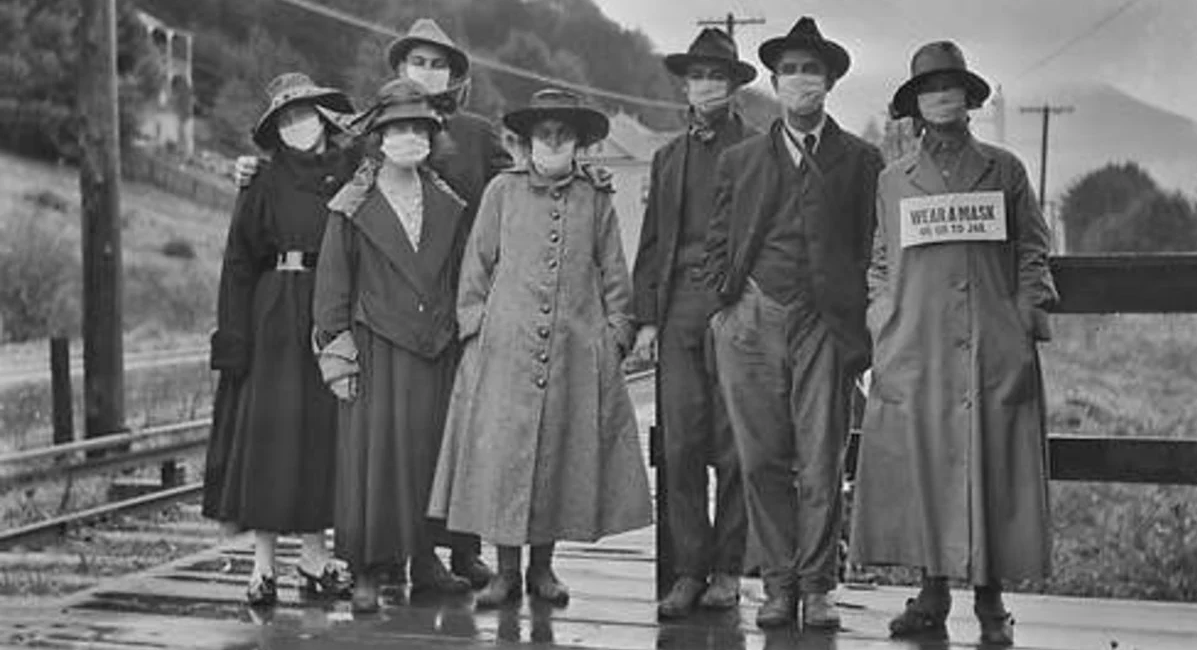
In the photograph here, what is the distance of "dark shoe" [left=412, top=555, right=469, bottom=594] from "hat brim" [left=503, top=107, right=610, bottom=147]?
58.2 inches

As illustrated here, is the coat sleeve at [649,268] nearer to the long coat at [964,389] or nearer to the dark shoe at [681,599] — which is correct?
the long coat at [964,389]

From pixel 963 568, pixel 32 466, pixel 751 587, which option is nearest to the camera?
pixel 963 568

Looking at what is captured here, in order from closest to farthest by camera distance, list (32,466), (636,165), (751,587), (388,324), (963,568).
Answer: (963,568) → (388,324) → (751,587) → (636,165) → (32,466)

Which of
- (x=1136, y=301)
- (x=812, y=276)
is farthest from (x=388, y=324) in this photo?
(x=1136, y=301)

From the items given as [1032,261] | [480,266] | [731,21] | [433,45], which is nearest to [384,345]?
[480,266]

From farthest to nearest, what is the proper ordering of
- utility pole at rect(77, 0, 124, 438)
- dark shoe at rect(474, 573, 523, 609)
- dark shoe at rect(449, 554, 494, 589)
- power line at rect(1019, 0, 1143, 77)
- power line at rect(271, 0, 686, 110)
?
utility pole at rect(77, 0, 124, 438) < power line at rect(271, 0, 686, 110) < power line at rect(1019, 0, 1143, 77) < dark shoe at rect(449, 554, 494, 589) < dark shoe at rect(474, 573, 523, 609)

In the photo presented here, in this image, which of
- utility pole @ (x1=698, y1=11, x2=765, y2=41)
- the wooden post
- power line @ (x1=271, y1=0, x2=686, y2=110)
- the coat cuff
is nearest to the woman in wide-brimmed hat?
the coat cuff

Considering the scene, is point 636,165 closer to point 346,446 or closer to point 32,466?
point 346,446

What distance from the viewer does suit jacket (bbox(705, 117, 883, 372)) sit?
5133 millimetres

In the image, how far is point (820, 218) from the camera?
5152mm

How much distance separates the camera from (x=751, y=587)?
605 cm

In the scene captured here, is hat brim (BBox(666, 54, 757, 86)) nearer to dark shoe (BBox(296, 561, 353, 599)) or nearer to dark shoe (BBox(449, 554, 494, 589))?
dark shoe (BBox(449, 554, 494, 589))

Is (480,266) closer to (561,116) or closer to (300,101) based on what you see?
(561,116)

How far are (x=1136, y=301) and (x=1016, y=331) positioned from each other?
84 cm
